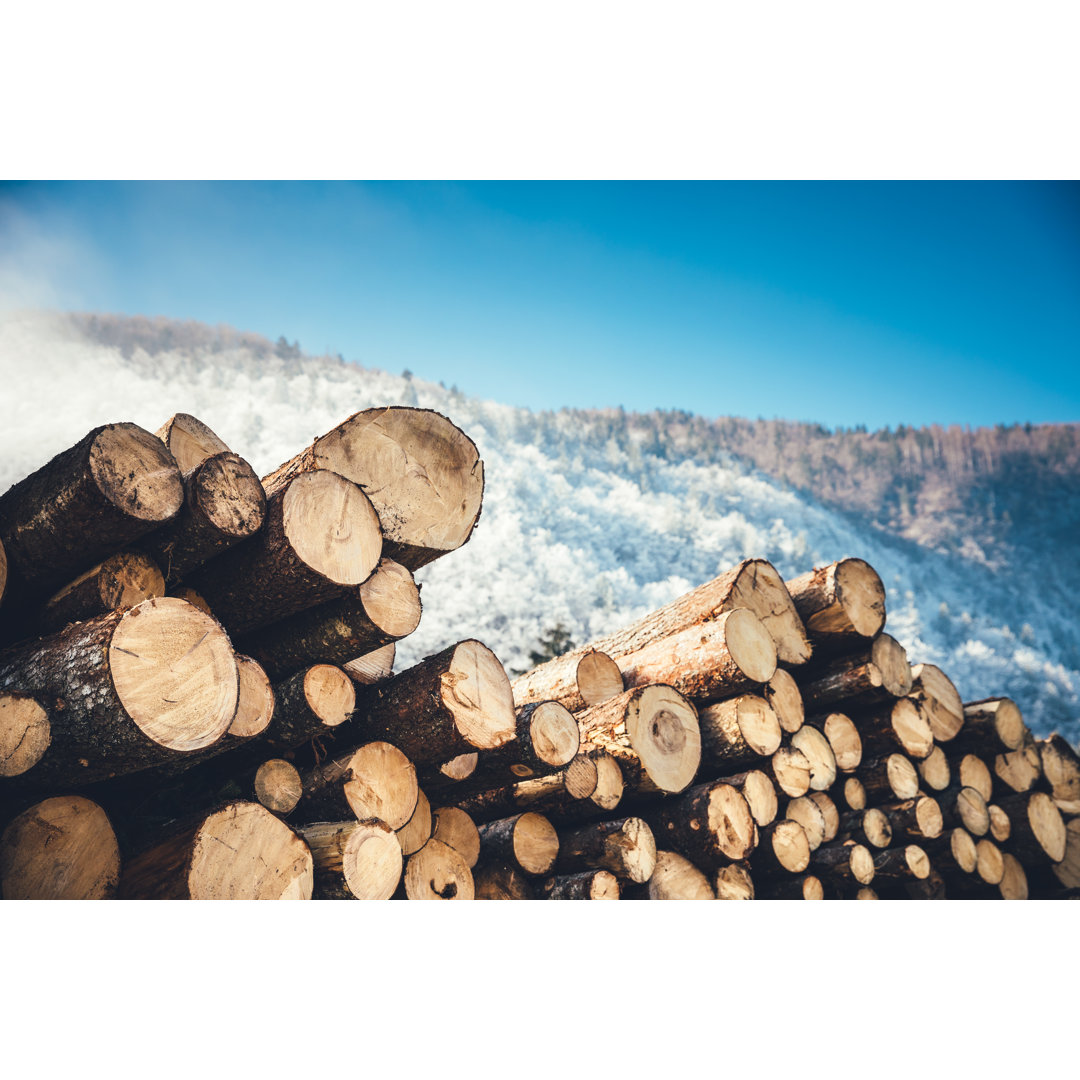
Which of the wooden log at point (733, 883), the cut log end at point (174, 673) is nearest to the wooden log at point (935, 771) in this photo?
the wooden log at point (733, 883)

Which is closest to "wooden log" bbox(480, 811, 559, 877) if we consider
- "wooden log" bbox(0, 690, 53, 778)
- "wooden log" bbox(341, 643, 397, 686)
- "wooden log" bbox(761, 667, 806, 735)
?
"wooden log" bbox(341, 643, 397, 686)

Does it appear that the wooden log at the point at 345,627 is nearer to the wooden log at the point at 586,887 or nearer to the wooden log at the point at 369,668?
the wooden log at the point at 369,668

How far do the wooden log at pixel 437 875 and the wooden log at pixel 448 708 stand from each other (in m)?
0.37

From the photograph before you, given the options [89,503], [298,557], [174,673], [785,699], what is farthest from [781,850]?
[89,503]

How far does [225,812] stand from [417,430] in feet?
4.10

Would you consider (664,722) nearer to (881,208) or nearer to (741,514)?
(881,208)

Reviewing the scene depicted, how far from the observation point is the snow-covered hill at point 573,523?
9.44 metres

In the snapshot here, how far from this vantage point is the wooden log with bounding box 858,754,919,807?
3.75 meters

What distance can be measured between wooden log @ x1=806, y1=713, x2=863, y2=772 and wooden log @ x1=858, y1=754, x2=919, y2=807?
Result: 0.42 feet

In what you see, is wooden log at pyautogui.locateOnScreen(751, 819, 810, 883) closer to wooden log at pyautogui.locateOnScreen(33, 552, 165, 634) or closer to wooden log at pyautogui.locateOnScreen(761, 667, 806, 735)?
wooden log at pyautogui.locateOnScreen(761, 667, 806, 735)

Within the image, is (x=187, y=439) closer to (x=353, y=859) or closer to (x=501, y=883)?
(x=353, y=859)
